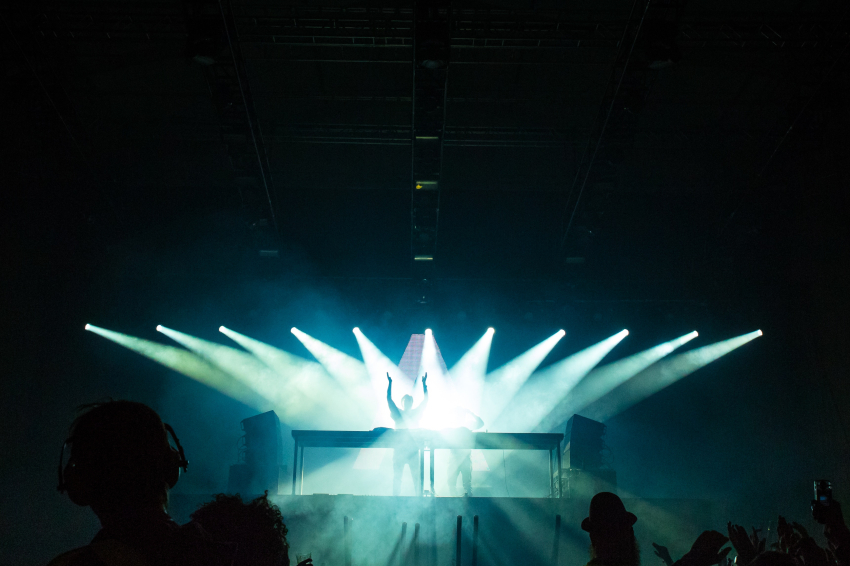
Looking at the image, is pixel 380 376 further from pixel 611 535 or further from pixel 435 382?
pixel 611 535

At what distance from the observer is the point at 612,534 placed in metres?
1.94

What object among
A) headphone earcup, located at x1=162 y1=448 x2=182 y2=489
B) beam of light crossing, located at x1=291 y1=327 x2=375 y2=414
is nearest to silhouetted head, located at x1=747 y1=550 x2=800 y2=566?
headphone earcup, located at x1=162 y1=448 x2=182 y2=489

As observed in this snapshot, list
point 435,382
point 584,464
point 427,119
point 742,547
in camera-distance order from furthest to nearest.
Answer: point 435,382 → point 427,119 → point 584,464 → point 742,547

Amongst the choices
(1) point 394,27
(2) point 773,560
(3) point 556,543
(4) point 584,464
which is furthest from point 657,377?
(2) point 773,560

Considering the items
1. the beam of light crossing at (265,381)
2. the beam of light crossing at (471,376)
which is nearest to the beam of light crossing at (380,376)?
the beam of light crossing at (471,376)

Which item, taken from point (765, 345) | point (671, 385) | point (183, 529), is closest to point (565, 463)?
point (671, 385)

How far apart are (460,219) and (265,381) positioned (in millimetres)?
4180

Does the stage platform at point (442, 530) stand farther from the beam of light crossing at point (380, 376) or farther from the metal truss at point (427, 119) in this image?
the beam of light crossing at point (380, 376)

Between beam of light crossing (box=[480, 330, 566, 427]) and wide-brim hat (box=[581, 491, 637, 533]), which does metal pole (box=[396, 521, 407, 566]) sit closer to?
wide-brim hat (box=[581, 491, 637, 533])

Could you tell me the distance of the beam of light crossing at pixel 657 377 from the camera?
9.90 m

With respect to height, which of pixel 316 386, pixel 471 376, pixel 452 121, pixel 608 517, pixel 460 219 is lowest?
pixel 608 517

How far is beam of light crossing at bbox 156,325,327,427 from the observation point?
10164 mm

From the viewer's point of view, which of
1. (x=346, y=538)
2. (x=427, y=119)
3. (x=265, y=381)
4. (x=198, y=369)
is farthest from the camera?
(x=265, y=381)

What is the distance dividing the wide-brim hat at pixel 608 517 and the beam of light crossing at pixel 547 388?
863 centimetres
